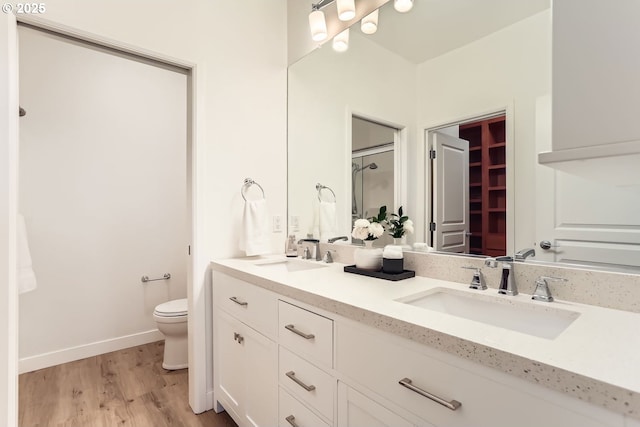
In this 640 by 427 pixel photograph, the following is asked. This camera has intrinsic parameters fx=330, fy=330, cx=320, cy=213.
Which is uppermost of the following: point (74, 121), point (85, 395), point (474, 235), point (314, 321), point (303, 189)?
point (74, 121)

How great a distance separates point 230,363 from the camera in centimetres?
171

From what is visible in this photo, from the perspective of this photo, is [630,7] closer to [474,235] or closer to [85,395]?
[474,235]

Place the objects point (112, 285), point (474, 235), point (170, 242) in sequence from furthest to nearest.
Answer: point (170, 242) < point (112, 285) < point (474, 235)

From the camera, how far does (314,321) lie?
3.78 feet

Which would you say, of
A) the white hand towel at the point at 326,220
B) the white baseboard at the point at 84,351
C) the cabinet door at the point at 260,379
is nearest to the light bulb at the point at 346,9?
the white hand towel at the point at 326,220

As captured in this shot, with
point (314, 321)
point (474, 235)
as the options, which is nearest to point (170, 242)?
point (314, 321)

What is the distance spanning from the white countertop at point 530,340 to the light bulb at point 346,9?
4.82 ft

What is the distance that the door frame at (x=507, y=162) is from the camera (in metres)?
1.25

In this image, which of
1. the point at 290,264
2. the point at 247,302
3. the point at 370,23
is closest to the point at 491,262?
the point at 247,302

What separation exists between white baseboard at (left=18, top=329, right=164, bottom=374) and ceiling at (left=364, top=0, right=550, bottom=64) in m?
2.86

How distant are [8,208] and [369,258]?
1.57 meters

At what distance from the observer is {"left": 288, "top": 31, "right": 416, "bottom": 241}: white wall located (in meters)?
1.70

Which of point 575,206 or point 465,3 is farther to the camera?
point 465,3

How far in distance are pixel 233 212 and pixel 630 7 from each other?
1827 mm
